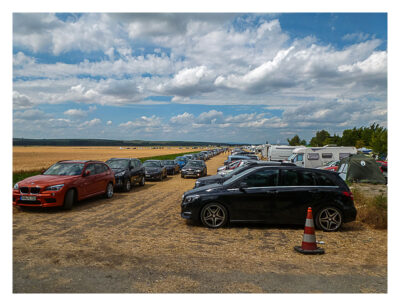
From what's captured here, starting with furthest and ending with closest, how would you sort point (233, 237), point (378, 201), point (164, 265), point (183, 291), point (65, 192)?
1. point (65, 192)
2. point (378, 201)
3. point (233, 237)
4. point (164, 265)
5. point (183, 291)

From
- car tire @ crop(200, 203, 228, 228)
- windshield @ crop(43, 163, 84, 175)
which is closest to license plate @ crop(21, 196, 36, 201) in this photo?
windshield @ crop(43, 163, 84, 175)

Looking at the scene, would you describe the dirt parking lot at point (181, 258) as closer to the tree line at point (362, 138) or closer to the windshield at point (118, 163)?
the windshield at point (118, 163)

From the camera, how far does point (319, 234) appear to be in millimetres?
7117

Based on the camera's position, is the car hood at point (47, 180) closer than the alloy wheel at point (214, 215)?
No

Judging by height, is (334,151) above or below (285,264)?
above

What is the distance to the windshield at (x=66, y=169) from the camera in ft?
35.5

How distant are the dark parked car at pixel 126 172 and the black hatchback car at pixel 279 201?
798 cm

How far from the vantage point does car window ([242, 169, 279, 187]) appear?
7539 millimetres

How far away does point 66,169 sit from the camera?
1102 cm

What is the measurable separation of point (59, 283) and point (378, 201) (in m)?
8.38

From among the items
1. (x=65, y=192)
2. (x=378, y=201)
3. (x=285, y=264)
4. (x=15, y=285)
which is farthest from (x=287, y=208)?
(x=65, y=192)

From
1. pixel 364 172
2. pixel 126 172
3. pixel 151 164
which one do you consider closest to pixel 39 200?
pixel 126 172

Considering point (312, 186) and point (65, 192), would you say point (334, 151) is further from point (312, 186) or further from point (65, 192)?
point (65, 192)

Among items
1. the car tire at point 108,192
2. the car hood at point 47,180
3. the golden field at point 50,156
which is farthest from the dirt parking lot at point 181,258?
the golden field at point 50,156
